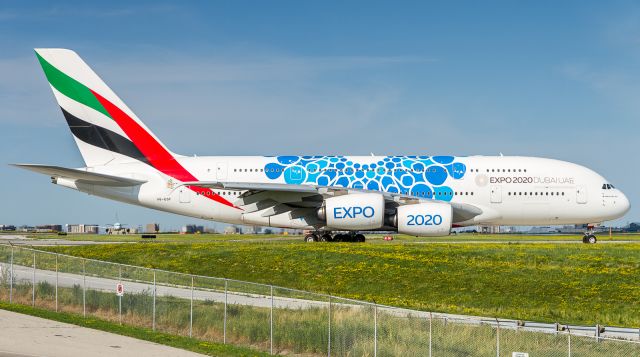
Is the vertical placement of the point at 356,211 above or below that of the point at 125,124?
below

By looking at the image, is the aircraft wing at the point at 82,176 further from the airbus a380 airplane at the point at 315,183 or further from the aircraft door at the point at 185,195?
the aircraft door at the point at 185,195

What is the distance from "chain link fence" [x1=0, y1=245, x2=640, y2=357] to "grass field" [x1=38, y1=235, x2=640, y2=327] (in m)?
6.13

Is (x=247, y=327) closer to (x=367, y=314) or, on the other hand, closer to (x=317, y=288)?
(x=367, y=314)

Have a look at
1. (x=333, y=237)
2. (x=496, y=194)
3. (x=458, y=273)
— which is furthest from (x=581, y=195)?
(x=333, y=237)

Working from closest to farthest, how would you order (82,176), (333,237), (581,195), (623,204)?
1. (82,176)
2. (581,195)
3. (623,204)
4. (333,237)

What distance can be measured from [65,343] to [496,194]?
27.3 m

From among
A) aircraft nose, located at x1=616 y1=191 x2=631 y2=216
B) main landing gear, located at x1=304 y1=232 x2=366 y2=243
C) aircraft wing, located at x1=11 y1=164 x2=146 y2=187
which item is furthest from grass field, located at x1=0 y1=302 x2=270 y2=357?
aircraft nose, located at x1=616 y1=191 x2=631 y2=216

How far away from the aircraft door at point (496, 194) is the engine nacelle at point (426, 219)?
3689 mm

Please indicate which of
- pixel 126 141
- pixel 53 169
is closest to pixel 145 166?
pixel 126 141

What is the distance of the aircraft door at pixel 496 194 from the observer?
135 ft

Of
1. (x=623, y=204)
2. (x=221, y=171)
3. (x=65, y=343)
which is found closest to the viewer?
(x=65, y=343)

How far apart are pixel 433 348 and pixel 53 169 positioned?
26410 mm

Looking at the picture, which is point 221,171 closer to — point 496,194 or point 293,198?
point 293,198

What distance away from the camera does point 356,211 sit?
38500mm
